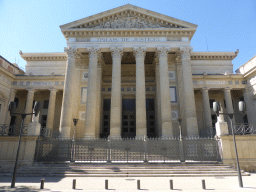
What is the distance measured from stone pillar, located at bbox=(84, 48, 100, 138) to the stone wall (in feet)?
37.6

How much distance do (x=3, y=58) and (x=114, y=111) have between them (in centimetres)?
1595

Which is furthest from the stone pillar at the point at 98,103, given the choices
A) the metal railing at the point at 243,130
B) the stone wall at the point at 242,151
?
the metal railing at the point at 243,130

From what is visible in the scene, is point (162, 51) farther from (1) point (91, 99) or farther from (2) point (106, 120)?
(2) point (106, 120)

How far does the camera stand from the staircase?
10930mm

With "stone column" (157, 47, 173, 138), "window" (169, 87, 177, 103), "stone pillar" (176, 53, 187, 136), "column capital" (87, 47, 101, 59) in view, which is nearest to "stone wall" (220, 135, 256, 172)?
"stone column" (157, 47, 173, 138)

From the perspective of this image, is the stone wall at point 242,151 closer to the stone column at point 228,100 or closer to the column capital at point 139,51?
the stone column at point 228,100

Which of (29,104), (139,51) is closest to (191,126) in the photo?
(139,51)

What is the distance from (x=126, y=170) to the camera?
11438 mm

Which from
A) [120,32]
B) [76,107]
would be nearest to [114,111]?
[76,107]

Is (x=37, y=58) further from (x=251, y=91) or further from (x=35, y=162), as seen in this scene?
(x=251, y=91)

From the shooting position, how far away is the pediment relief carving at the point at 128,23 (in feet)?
71.2

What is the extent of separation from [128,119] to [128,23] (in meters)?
11.8

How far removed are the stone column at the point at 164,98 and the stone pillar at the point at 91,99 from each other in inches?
270

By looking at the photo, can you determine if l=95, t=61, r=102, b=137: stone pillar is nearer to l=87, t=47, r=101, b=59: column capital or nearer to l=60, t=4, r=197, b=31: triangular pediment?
l=87, t=47, r=101, b=59: column capital
